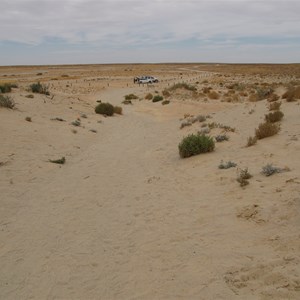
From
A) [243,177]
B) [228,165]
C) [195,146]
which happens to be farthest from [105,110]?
[243,177]

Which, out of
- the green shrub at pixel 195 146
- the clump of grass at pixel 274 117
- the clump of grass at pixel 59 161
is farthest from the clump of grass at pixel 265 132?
the clump of grass at pixel 59 161

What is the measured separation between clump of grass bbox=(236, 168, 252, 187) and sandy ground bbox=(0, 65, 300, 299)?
0.14 meters

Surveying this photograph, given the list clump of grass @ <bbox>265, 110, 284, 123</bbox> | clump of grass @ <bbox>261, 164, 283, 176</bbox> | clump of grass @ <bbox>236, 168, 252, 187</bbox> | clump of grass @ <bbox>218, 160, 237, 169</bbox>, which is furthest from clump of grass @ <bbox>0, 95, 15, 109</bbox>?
clump of grass @ <bbox>261, 164, 283, 176</bbox>

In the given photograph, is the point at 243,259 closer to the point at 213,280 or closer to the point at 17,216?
the point at 213,280

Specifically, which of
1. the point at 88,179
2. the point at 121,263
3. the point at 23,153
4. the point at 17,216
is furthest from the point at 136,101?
the point at 121,263

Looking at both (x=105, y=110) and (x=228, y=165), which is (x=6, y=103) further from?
(x=228, y=165)

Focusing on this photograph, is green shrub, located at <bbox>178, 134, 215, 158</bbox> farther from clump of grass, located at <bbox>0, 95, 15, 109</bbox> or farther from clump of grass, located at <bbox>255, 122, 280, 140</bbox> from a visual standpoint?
clump of grass, located at <bbox>0, 95, 15, 109</bbox>

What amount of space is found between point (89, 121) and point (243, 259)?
56.1 feet

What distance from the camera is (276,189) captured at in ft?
25.5

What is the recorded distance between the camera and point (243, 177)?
8.80 meters

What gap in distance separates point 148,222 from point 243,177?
2.49m

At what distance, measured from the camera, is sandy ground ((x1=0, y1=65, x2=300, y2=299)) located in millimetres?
5328

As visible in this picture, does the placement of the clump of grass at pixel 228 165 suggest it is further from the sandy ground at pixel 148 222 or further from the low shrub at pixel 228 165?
the sandy ground at pixel 148 222

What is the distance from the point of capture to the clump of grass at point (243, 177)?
849cm
